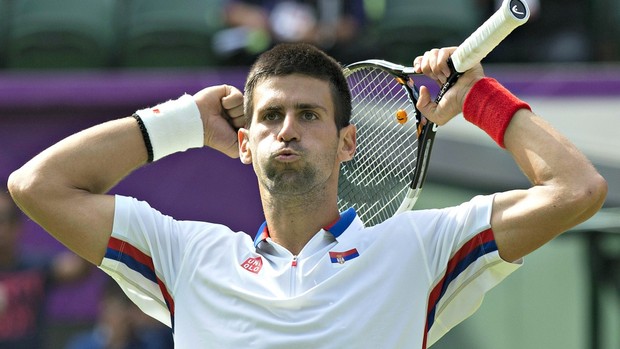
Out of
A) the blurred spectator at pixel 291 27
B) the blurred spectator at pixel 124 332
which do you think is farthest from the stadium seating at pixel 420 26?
the blurred spectator at pixel 124 332

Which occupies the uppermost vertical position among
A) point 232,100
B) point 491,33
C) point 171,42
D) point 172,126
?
point 491,33

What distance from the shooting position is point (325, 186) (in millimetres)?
3807

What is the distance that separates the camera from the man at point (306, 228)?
354cm

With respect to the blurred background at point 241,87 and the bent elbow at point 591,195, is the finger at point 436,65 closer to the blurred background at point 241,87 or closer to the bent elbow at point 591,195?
the bent elbow at point 591,195

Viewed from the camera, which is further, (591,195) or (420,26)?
(420,26)

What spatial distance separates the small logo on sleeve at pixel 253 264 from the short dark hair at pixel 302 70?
45 centimetres

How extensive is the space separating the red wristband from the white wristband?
947mm

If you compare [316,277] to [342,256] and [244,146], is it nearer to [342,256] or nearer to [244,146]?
[342,256]

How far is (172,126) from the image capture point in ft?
13.1

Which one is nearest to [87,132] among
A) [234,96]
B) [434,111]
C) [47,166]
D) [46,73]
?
[47,166]

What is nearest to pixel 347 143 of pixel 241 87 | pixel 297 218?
pixel 297 218

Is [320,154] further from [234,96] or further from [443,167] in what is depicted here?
[443,167]

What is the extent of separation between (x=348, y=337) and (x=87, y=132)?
1153mm

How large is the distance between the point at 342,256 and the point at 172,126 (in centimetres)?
76
